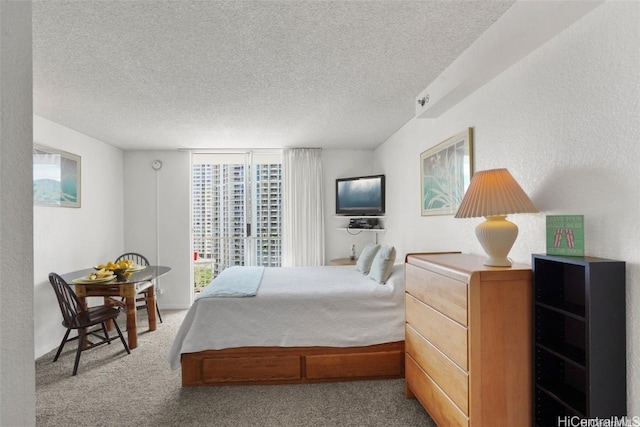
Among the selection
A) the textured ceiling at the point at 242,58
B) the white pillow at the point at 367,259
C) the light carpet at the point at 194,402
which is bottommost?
the light carpet at the point at 194,402

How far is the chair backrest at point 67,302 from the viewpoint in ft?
9.45

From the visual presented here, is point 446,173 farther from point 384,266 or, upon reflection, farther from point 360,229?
point 360,229

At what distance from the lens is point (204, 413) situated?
7.54ft

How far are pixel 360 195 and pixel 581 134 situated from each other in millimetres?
3253

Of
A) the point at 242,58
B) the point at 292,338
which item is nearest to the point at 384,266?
the point at 292,338

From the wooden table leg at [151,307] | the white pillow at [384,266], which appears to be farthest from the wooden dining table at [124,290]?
the white pillow at [384,266]

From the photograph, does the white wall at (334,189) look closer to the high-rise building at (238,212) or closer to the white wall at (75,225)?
the high-rise building at (238,212)

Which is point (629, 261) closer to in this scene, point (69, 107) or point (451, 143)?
point (451, 143)

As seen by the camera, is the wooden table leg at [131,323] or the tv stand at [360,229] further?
the tv stand at [360,229]

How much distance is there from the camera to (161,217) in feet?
16.2

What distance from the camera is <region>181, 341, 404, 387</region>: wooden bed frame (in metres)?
2.62

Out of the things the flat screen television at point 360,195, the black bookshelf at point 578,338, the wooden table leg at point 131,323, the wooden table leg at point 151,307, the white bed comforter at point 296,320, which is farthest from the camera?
the flat screen television at point 360,195

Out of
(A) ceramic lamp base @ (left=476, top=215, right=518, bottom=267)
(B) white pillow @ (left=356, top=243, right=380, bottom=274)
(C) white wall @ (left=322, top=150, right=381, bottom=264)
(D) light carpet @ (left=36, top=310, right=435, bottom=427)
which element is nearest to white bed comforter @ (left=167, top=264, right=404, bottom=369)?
(D) light carpet @ (left=36, top=310, right=435, bottom=427)

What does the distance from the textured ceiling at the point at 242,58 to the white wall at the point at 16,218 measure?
84cm
